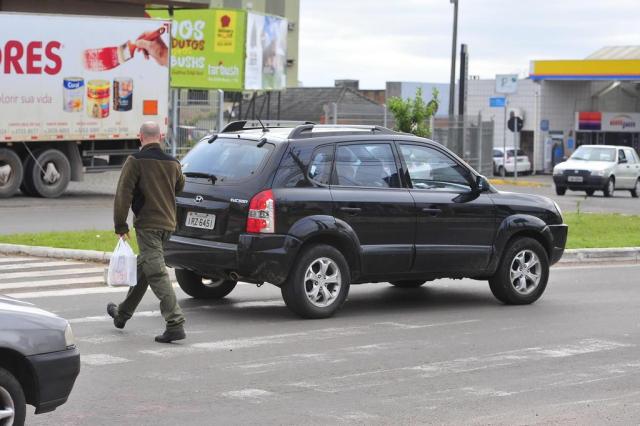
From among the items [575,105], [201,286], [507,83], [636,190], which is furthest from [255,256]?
[575,105]

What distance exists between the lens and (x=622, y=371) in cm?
940

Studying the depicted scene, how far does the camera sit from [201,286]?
12.7m

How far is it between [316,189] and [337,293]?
37.9 inches

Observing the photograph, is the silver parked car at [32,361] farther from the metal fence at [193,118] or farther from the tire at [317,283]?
the metal fence at [193,118]

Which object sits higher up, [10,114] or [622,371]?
[10,114]

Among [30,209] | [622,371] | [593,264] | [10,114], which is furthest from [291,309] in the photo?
[10,114]

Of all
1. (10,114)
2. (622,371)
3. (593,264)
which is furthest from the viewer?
(10,114)

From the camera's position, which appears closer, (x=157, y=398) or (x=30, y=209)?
(x=157, y=398)

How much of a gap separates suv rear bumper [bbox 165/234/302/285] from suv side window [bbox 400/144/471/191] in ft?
5.69

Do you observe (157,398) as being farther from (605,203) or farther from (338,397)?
(605,203)

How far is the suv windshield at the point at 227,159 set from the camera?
11422mm

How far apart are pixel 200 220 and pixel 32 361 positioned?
5.06m

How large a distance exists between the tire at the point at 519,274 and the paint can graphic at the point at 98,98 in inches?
629

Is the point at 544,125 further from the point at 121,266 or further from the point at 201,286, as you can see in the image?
the point at 121,266
